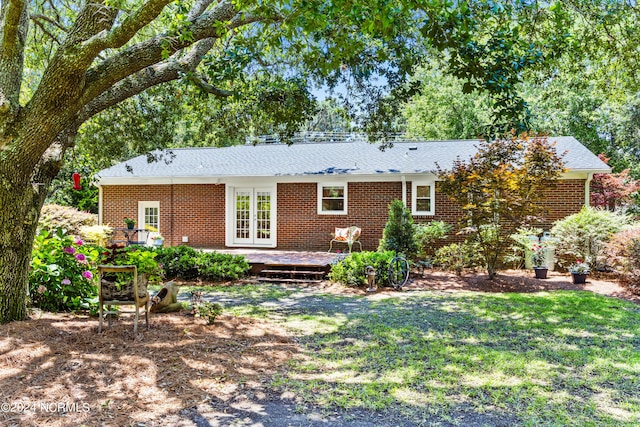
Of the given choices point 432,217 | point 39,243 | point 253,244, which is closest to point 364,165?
point 432,217

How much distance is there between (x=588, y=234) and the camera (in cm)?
1147

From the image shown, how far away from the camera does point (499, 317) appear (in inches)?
286

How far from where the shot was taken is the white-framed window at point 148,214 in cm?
1736

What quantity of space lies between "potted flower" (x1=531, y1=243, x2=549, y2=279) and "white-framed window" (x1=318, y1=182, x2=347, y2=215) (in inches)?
241

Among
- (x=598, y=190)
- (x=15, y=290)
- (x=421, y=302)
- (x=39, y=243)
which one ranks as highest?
(x=598, y=190)

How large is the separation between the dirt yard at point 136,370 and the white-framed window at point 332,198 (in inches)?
356

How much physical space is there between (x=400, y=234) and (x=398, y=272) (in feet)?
6.30

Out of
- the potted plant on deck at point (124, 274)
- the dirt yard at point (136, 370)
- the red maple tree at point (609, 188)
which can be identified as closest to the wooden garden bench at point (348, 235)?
the dirt yard at point (136, 370)

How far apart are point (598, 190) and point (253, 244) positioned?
1614 centimetres

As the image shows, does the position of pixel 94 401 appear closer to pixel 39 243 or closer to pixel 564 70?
pixel 39 243

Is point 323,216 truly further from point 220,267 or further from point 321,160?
point 220,267

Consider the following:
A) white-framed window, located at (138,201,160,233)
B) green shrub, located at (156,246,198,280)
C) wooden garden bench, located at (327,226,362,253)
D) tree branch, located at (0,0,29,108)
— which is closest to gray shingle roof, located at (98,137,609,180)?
white-framed window, located at (138,201,160,233)

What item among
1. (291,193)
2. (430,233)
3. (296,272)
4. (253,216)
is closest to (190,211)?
(253,216)

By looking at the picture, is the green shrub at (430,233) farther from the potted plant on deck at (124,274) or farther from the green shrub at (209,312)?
the potted plant on deck at (124,274)
